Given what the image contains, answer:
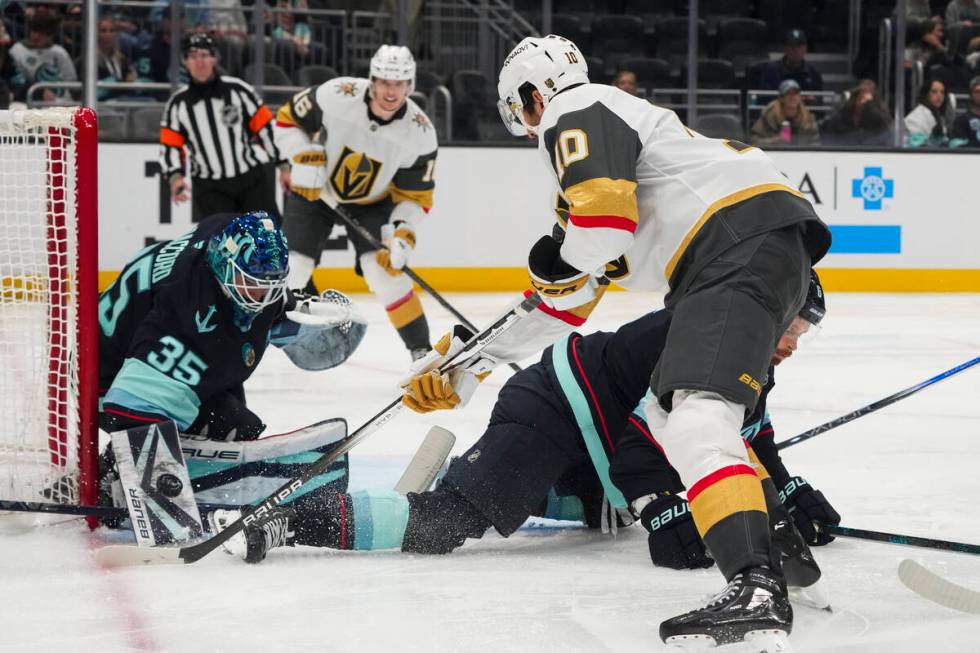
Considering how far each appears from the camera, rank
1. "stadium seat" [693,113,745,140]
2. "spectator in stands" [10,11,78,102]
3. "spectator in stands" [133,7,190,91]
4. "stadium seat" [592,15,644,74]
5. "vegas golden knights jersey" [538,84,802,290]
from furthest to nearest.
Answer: "stadium seat" [592,15,644,74], "stadium seat" [693,113,745,140], "spectator in stands" [133,7,190,91], "spectator in stands" [10,11,78,102], "vegas golden knights jersey" [538,84,802,290]

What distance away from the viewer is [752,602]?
5.65ft

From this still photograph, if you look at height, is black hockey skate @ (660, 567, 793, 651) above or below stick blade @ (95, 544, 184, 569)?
above

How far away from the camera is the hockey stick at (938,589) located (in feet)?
6.57

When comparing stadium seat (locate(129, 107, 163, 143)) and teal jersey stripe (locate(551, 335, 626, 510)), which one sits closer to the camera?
teal jersey stripe (locate(551, 335, 626, 510))

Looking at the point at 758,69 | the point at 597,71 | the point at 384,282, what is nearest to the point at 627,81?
the point at 597,71

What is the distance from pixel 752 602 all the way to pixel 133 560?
1.07 m

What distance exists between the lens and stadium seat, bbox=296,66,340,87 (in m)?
7.41

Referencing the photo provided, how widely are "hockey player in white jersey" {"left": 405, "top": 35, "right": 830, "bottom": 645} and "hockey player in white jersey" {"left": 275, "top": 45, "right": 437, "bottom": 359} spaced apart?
2.71m

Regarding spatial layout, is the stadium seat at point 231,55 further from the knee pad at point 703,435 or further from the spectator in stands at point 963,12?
the knee pad at point 703,435

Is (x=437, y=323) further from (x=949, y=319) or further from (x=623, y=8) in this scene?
(x=623, y=8)

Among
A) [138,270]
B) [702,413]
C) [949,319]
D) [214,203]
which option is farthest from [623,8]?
[702,413]

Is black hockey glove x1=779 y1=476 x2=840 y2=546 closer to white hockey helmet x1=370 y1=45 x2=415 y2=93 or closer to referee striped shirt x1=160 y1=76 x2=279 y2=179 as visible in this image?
white hockey helmet x1=370 y1=45 x2=415 y2=93

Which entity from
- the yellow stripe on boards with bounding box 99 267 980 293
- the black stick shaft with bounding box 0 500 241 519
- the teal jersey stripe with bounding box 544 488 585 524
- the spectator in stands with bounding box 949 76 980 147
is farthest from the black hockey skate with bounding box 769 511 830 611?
the spectator in stands with bounding box 949 76 980 147

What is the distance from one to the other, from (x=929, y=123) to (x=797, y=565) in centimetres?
623
